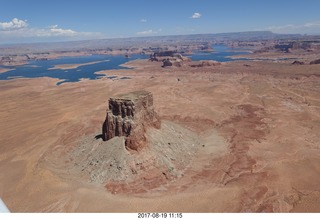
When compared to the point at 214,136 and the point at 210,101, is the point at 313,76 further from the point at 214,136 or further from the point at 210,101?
the point at 214,136

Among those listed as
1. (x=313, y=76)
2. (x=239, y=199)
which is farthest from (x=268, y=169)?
(x=313, y=76)

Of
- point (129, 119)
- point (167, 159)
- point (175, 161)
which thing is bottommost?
point (175, 161)

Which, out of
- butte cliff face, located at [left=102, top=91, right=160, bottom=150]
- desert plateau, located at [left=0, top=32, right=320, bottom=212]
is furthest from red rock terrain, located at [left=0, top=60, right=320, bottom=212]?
butte cliff face, located at [left=102, top=91, right=160, bottom=150]

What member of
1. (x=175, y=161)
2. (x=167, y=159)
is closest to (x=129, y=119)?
(x=167, y=159)

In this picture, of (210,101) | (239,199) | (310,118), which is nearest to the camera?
(239,199)

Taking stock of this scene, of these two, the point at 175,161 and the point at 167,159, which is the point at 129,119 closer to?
the point at 167,159

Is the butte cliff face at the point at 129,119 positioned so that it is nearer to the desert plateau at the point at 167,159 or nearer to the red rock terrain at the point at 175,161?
the desert plateau at the point at 167,159

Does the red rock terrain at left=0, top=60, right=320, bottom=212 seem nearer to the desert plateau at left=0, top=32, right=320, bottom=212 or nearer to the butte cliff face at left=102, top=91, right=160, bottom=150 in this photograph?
the desert plateau at left=0, top=32, right=320, bottom=212
